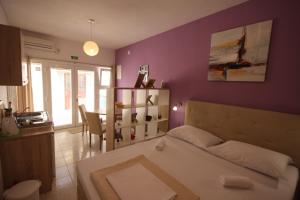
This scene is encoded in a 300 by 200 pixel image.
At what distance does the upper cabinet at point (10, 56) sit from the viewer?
1.65m

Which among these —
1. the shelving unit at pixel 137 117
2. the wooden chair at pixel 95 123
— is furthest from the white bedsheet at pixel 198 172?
the wooden chair at pixel 95 123

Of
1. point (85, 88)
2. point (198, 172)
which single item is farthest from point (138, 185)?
point (85, 88)

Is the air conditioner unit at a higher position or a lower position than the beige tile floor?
higher

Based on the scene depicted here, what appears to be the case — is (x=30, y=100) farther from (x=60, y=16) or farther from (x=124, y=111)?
(x=124, y=111)

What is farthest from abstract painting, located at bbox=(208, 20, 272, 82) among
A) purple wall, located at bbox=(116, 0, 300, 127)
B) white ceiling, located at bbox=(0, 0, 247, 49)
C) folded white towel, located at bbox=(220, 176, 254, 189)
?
folded white towel, located at bbox=(220, 176, 254, 189)

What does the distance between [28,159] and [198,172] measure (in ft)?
6.87

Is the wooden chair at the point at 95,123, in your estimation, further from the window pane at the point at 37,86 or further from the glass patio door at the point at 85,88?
the window pane at the point at 37,86

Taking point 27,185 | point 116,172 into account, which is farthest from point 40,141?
point 116,172

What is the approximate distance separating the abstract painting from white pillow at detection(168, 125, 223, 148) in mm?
931

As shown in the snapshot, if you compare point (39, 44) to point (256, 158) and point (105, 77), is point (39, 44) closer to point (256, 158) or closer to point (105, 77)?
point (105, 77)

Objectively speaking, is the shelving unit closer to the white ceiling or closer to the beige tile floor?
the beige tile floor

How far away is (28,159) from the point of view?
6.04 feet

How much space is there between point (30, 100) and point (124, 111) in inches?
110

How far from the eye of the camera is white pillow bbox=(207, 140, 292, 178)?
56.6 inches
